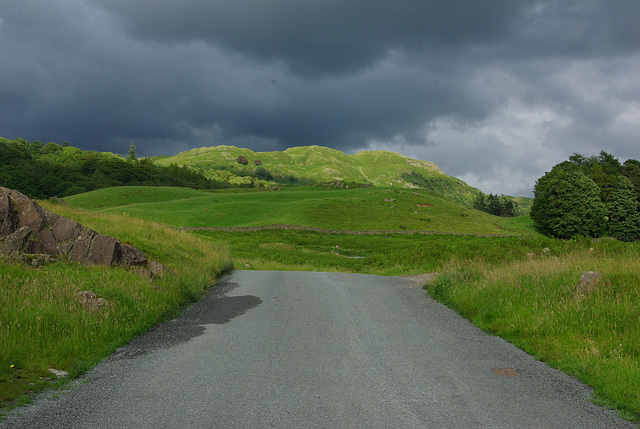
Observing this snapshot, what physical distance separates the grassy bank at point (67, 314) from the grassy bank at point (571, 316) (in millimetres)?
8308

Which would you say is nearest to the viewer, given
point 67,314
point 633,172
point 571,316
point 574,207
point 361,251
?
point 67,314

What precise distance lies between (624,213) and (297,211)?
71856mm

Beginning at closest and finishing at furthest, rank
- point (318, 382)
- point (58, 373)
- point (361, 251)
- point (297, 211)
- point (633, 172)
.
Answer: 1. point (318, 382)
2. point (58, 373)
3. point (361, 251)
4. point (297, 211)
5. point (633, 172)

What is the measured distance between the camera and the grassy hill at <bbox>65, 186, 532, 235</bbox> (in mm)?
69125

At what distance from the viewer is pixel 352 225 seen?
7075cm

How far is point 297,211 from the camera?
76938mm

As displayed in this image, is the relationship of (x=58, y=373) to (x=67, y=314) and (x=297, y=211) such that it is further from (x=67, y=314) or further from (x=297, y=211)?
(x=297, y=211)

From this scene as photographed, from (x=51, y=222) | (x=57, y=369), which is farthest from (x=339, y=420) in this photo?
(x=51, y=222)

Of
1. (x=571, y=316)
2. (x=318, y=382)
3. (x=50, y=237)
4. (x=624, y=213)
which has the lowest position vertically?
(x=318, y=382)

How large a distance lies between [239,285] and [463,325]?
9941mm

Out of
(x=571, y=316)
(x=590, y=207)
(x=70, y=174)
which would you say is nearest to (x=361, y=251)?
(x=571, y=316)

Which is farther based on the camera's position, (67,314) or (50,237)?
(50,237)

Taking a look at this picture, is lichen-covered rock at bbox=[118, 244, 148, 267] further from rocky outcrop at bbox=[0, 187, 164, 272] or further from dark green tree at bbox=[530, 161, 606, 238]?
dark green tree at bbox=[530, 161, 606, 238]

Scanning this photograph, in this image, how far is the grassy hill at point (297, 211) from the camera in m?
69.1
